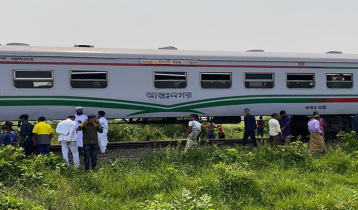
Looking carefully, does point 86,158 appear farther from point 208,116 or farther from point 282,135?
point 282,135

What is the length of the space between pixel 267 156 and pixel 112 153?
4.28 metres

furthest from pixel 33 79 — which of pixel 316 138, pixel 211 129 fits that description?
pixel 316 138

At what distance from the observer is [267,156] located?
838cm

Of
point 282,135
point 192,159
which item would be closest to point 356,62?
point 282,135

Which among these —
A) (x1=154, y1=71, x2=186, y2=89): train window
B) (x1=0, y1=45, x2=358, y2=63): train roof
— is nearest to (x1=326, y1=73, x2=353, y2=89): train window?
(x1=0, y1=45, x2=358, y2=63): train roof

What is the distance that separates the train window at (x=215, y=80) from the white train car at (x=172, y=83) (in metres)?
0.03

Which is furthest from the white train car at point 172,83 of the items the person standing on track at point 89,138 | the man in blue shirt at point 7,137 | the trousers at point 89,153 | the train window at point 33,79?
the trousers at point 89,153

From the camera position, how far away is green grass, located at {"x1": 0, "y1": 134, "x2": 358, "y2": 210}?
5.89 m

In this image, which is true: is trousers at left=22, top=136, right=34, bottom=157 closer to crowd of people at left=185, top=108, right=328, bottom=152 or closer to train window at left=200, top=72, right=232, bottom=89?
crowd of people at left=185, top=108, right=328, bottom=152

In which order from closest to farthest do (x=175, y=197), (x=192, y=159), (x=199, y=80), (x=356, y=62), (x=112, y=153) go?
(x=175, y=197)
(x=192, y=159)
(x=112, y=153)
(x=199, y=80)
(x=356, y=62)

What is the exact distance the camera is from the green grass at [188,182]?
19.3ft

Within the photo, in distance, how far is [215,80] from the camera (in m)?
10.5

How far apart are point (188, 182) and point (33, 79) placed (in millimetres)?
5585

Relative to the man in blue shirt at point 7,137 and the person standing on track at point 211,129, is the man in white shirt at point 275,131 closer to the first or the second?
the person standing on track at point 211,129
